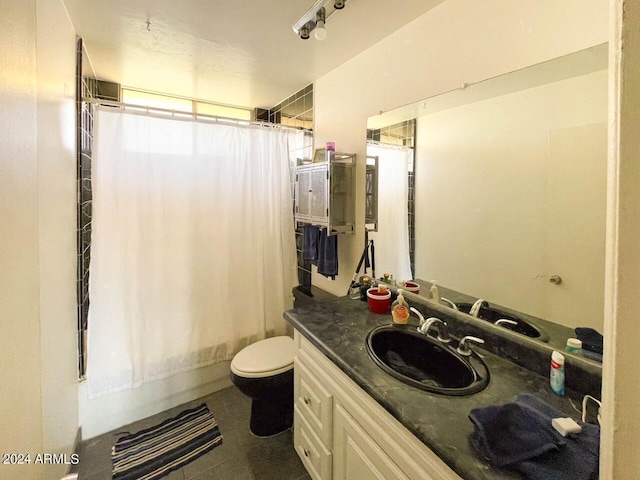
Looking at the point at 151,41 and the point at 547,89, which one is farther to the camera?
the point at 151,41

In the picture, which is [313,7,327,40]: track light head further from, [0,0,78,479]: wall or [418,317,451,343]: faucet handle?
[418,317,451,343]: faucet handle

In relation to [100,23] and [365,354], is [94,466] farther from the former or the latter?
[100,23]

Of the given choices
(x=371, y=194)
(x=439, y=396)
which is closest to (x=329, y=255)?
(x=371, y=194)

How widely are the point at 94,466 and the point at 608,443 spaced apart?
225 cm

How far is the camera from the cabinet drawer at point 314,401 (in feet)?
3.98

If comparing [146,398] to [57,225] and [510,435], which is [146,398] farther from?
[510,435]

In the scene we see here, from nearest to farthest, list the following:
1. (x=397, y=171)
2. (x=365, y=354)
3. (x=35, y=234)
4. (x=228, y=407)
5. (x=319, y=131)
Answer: (x=35, y=234) → (x=365, y=354) → (x=397, y=171) → (x=228, y=407) → (x=319, y=131)

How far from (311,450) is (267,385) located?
1.49 ft

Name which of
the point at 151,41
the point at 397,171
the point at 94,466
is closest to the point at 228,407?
the point at 94,466

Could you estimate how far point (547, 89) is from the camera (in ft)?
3.36

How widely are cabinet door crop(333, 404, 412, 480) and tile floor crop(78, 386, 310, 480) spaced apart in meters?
0.54

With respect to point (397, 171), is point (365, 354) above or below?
below

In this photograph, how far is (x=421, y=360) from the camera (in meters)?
1.28

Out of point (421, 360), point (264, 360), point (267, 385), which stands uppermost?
point (421, 360)
